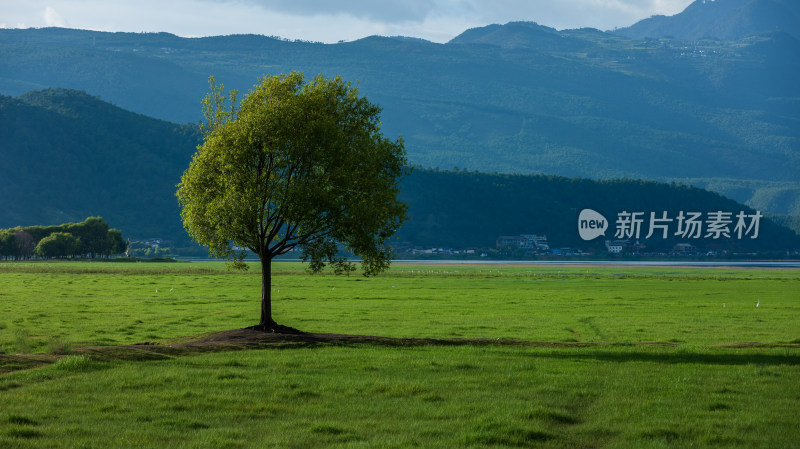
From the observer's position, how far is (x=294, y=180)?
35.7 metres

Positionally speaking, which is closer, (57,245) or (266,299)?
(266,299)

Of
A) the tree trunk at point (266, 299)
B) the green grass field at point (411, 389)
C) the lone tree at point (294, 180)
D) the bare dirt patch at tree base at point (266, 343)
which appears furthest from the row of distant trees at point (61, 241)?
the bare dirt patch at tree base at point (266, 343)

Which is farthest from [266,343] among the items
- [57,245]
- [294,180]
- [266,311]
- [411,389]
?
[57,245]

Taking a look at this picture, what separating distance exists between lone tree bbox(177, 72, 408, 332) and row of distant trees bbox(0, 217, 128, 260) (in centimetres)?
16134

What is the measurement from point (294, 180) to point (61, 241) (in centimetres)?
16428

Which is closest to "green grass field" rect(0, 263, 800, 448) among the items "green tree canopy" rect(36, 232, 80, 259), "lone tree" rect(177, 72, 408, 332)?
"lone tree" rect(177, 72, 408, 332)

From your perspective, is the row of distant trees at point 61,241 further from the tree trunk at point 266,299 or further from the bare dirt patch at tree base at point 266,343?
the bare dirt patch at tree base at point 266,343

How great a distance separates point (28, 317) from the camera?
4875 cm

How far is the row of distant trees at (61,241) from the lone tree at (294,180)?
16134cm

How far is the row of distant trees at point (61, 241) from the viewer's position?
18325cm

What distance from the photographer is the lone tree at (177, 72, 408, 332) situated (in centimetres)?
3475

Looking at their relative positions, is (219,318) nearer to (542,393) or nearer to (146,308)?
(146,308)

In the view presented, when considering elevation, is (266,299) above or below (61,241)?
above

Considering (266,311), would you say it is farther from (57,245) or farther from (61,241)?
(57,245)
